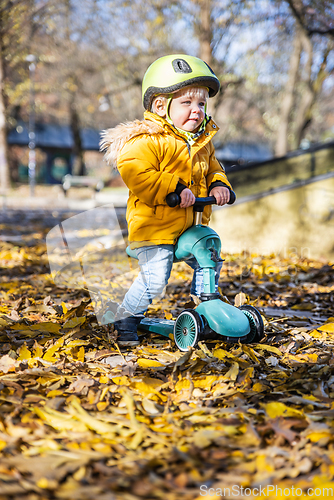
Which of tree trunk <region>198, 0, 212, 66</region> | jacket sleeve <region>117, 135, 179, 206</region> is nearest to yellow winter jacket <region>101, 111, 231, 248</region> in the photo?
jacket sleeve <region>117, 135, 179, 206</region>

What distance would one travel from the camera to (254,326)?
9.36 feet

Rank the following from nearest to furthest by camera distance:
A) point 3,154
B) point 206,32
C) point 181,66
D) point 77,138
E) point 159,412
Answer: point 159,412 → point 181,66 → point 206,32 → point 3,154 → point 77,138

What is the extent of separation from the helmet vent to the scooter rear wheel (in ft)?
5.02

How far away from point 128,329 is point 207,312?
690mm

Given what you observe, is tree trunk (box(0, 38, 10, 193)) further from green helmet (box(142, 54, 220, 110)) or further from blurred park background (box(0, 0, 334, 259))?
green helmet (box(142, 54, 220, 110))

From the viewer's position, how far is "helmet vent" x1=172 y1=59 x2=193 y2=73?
276cm

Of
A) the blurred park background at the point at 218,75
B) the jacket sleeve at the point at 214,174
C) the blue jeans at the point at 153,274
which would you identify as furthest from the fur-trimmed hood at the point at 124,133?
the blurred park background at the point at 218,75

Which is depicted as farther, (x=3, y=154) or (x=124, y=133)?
(x=3, y=154)

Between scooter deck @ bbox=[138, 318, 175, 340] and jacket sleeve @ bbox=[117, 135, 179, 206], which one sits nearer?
jacket sleeve @ bbox=[117, 135, 179, 206]

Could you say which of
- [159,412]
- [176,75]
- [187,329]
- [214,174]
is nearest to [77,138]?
[214,174]

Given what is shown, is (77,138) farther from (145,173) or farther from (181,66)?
(145,173)

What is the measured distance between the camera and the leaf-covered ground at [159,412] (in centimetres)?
157

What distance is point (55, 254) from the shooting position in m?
6.94

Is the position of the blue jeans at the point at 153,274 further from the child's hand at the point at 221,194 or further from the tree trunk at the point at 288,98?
the tree trunk at the point at 288,98
